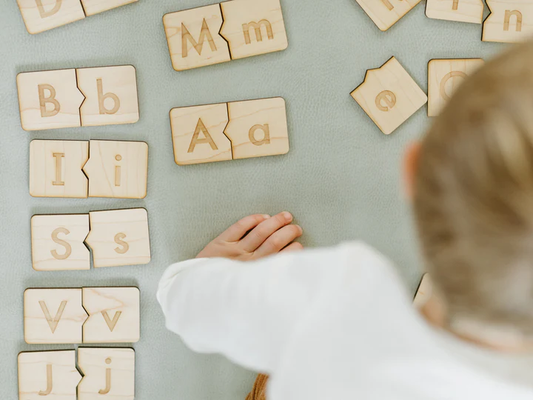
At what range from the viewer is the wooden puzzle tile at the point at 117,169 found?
0.81 metres

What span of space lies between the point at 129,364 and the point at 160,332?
0.23ft

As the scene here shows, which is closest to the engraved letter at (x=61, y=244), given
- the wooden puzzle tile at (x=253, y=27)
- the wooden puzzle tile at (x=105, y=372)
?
the wooden puzzle tile at (x=105, y=372)

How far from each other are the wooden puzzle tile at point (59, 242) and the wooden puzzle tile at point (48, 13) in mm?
297

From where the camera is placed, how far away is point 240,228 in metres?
0.82

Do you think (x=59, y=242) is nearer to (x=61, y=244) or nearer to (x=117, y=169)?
(x=61, y=244)

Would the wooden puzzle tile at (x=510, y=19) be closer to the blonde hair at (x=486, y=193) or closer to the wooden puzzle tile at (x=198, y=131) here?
the wooden puzzle tile at (x=198, y=131)

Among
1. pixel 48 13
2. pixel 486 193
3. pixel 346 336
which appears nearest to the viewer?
pixel 486 193

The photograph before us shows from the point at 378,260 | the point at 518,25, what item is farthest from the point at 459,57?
the point at 378,260

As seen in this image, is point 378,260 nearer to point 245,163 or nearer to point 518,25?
point 245,163

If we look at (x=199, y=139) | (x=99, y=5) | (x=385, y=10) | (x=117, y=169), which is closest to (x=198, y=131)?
(x=199, y=139)

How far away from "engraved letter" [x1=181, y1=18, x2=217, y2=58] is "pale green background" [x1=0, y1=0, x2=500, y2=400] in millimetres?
33

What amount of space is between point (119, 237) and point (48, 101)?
0.24m

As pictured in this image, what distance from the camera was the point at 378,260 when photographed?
1.41 ft

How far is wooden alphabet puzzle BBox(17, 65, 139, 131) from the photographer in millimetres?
803
